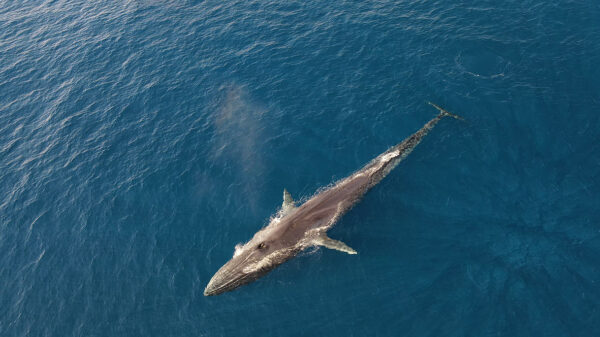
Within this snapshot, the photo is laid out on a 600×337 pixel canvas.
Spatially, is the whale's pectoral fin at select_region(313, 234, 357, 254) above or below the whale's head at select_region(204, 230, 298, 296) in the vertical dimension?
above

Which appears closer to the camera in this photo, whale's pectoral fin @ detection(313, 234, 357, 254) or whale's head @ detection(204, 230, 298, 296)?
whale's head @ detection(204, 230, 298, 296)

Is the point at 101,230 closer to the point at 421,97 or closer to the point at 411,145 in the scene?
the point at 411,145

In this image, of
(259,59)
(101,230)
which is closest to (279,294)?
(101,230)

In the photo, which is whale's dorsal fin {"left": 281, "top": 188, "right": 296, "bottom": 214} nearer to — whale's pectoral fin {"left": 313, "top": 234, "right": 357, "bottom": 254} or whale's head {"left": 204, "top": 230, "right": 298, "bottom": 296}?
whale's head {"left": 204, "top": 230, "right": 298, "bottom": 296}

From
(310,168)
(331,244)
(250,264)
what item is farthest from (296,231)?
(310,168)

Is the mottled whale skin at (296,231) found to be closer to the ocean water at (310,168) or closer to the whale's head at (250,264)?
the whale's head at (250,264)

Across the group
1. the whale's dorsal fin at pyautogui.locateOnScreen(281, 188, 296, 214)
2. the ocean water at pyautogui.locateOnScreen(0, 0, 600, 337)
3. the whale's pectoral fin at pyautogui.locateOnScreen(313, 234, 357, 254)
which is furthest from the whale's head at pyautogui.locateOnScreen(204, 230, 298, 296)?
the whale's dorsal fin at pyautogui.locateOnScreen(281, 188, 296, 214)

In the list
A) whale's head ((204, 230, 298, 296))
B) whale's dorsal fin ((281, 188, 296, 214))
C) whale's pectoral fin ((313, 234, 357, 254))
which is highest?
whale's dorsal fin ((281, 188, 296, 214))
